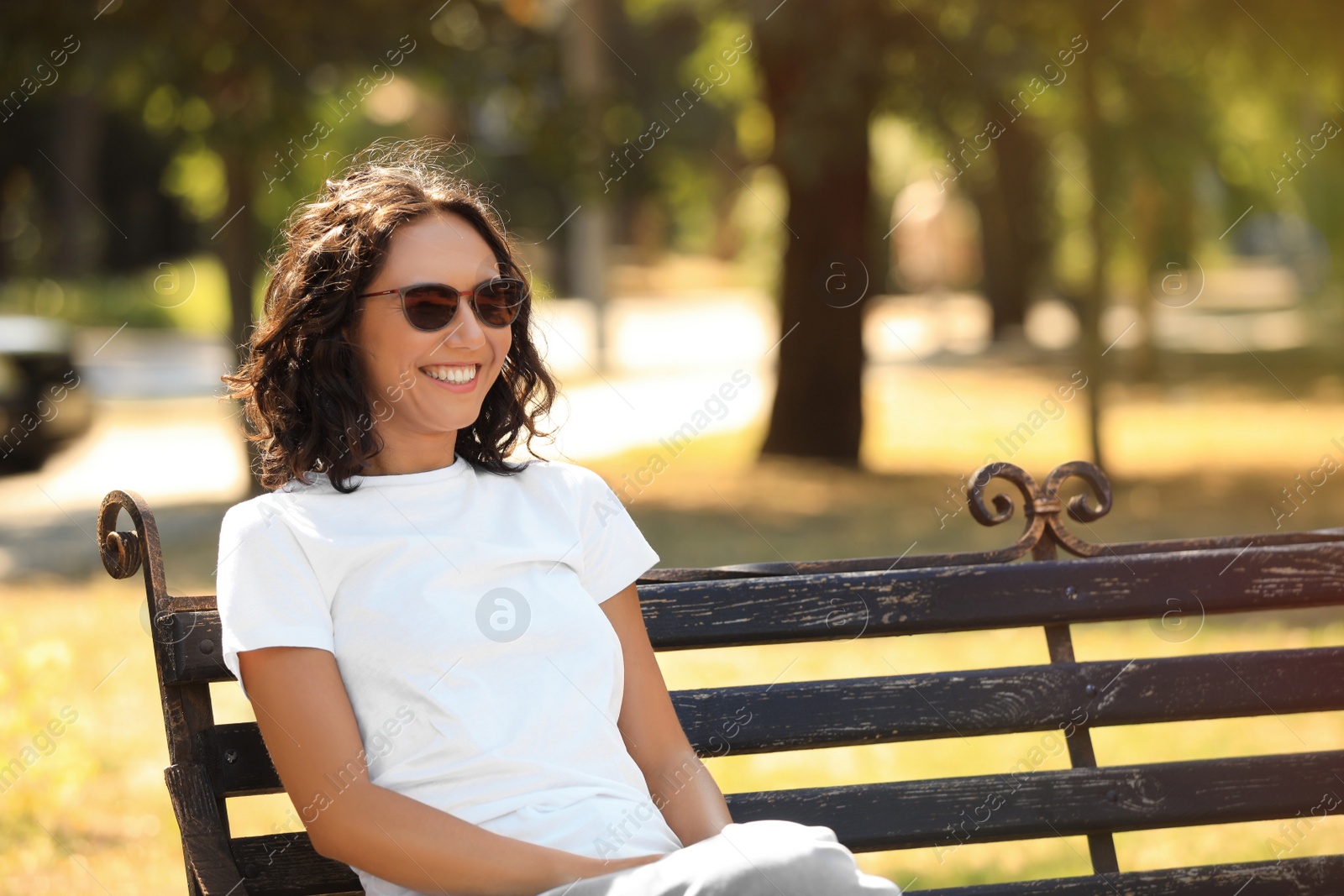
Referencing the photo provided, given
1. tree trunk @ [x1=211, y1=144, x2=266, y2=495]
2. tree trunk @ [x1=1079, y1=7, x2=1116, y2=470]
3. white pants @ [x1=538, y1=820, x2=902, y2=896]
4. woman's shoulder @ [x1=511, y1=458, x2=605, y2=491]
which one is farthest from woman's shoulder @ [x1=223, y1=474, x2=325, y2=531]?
tree trunk @ [x1=1079, y1=7, x2=1116, y2=470]

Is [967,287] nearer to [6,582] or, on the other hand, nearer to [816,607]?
[6,582]

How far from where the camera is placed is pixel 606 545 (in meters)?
2.46

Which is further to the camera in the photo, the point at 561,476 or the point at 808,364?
the point at 808,364

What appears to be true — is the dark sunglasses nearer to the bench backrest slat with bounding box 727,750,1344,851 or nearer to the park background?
the park background

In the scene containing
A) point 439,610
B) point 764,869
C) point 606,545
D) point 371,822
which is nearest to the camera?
point 764,869

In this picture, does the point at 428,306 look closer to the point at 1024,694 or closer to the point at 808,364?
the point at 1024,694

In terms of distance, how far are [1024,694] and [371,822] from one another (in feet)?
4.16

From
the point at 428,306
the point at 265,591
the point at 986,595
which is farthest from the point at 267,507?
the point at 986,595

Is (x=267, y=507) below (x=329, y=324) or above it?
below

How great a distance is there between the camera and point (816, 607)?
267cm

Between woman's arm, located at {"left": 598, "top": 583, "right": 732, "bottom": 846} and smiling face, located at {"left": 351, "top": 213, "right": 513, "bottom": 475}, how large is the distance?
0.42m

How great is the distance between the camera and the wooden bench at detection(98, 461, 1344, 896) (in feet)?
8.54

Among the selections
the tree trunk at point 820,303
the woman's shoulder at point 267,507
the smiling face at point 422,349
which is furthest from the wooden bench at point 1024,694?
the tree trunk at point 820,303

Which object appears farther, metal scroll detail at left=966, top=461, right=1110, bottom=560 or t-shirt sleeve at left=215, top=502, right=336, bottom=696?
metal scroll detail at left=966, top=461, right=1110, bottom=560
